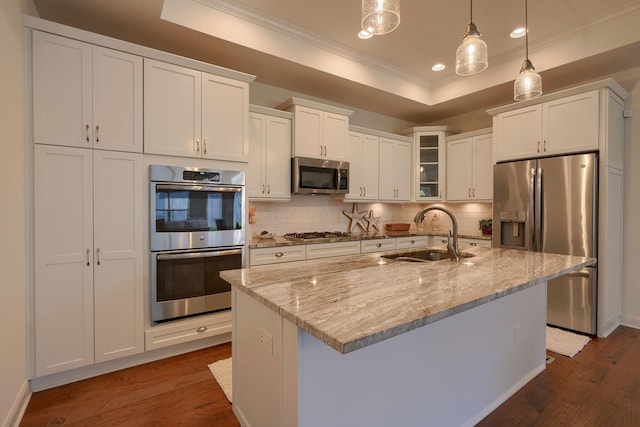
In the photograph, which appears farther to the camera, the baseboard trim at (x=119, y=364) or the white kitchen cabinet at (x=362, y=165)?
the white kitchen cabinet at (x=362, y=165)

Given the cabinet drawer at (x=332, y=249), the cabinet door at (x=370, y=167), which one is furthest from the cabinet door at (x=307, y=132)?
the cabinet drawer at (x=332, y=249)

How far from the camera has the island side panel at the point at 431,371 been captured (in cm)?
118

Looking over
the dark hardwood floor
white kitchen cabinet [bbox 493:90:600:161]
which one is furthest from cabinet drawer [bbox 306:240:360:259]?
white kitchen cabinet [bbox 493:90:600:161]

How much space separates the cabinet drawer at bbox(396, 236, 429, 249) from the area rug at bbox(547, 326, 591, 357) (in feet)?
5.74

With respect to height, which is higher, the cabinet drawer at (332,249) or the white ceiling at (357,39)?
the white ceiling at (357,39)

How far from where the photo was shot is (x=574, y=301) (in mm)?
3164

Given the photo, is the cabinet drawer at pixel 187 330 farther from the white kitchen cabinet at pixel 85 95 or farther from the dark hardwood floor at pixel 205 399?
the white kitchen cabinet at pixel 85 95

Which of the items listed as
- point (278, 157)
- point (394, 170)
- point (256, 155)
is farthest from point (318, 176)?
point (394, 170)

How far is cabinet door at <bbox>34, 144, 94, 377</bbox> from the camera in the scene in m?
2.07

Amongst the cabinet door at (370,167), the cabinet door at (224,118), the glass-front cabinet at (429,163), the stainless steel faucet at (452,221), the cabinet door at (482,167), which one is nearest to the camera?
the stainless steel faucet at (452,221)

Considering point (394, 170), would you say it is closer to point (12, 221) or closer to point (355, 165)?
point (355, 165)

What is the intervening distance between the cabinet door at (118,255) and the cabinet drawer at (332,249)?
1.62m

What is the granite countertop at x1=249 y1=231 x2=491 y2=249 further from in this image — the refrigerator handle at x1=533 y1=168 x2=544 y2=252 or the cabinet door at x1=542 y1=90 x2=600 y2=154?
the cabinet door at x1=542 y1=90 x2=600 y2=154

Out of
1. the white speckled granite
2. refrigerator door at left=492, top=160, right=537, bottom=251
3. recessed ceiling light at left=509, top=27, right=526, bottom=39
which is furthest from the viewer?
refrigerator door at left=492, top=160, right=537, bottom=251
